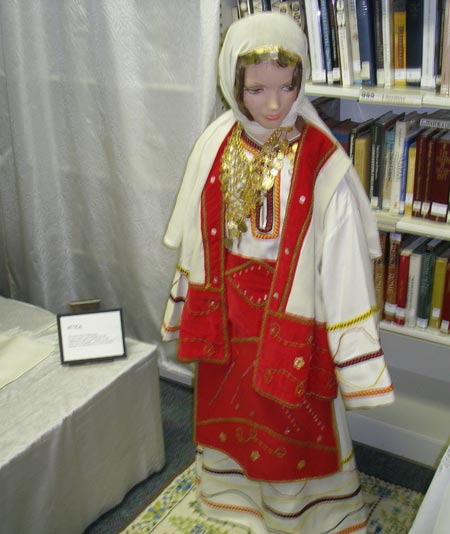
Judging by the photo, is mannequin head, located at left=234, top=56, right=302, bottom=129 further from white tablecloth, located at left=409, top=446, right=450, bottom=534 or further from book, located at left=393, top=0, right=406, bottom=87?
white tablecloth, located at left=409, top=446, right=450, bottom=534

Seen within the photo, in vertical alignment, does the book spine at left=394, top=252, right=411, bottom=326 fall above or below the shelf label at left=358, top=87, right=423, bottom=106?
below

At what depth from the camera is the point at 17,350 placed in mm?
1975

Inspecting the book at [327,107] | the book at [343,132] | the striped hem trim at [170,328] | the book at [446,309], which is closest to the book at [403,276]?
the book at [446,309]

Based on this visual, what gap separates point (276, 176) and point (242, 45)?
286 mm

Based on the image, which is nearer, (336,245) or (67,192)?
(336,245)

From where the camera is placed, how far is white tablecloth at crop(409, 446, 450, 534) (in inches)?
39.9

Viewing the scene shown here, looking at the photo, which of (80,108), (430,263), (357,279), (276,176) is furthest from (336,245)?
(80,108)

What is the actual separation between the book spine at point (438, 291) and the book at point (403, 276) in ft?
0.26

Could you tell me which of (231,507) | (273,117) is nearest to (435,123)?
(273,117)

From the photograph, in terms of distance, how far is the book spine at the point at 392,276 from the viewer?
76.5 inches

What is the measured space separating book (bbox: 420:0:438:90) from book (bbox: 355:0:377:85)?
0.13 metres

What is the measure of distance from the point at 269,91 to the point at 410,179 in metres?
0.63

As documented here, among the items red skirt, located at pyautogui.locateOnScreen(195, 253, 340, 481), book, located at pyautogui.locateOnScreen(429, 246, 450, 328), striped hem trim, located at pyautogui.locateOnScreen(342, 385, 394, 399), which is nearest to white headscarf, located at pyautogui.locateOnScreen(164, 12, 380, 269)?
red skirt, located at pyautogui.locateOnScreen(195, 253, 340, 481)

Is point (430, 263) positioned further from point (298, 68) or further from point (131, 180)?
point (131, 180)
